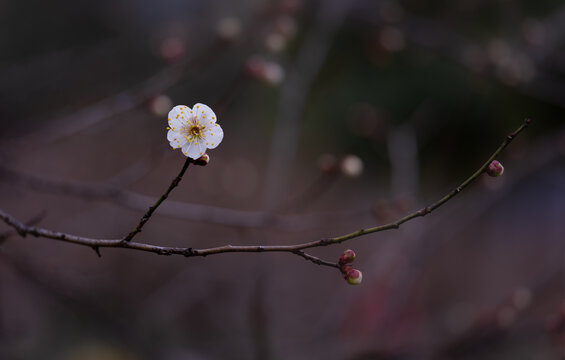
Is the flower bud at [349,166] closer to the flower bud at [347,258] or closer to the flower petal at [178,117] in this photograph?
the flower bud at [347,258]

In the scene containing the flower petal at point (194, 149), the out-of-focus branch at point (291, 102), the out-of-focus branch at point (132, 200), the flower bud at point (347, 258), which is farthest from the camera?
the out-of-focus branch at point (291, 102)

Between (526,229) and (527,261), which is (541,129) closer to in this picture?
(526,229)

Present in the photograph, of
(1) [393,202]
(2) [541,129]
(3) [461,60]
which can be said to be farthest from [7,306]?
(2) [541,129]

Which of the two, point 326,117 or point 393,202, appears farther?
point 326,117

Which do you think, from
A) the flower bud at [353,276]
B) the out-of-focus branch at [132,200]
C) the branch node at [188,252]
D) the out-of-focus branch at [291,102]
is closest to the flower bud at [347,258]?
the flower bud at [353,276]

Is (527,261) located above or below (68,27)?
below

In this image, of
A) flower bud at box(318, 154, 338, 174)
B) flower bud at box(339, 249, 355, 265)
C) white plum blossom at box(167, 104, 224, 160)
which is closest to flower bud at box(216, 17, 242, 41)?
flower bud at box(318, 154, 338, 174)
